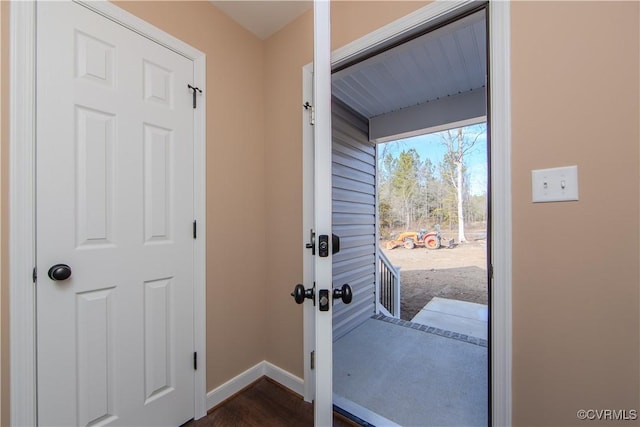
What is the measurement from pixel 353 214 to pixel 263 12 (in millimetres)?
1959

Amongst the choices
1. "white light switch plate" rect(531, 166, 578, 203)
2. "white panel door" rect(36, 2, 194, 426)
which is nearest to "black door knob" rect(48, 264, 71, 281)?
"white panel door" rect(36, 2, 194, 426)

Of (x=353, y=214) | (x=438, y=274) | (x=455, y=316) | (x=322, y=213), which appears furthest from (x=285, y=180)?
(x=438, y=274)

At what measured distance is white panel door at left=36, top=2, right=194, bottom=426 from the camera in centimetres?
102

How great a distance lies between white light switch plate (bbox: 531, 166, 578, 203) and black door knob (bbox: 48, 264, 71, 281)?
1838 millimetres

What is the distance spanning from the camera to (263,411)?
1520 millimetres

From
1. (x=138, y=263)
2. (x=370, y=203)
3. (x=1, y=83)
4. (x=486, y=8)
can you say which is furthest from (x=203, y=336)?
(x=370, y=203)

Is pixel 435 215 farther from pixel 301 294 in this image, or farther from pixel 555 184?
pixel 301 294

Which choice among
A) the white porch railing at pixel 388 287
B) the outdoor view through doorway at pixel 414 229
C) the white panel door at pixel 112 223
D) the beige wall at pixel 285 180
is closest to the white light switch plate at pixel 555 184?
the outdoor view through doorway at pixel 414 229

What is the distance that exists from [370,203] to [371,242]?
50 centimetres

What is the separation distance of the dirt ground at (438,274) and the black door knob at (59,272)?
3.14m

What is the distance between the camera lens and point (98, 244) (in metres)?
1.14

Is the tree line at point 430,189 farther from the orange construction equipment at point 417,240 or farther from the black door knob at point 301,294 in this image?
the black door knob at point 301,294

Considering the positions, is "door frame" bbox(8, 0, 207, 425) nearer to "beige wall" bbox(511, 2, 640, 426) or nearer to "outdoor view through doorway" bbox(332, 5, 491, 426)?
"outdoor view through doorway" bbox(332, 5, 491, 426)

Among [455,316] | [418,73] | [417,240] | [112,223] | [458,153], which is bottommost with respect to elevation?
[455,316]
